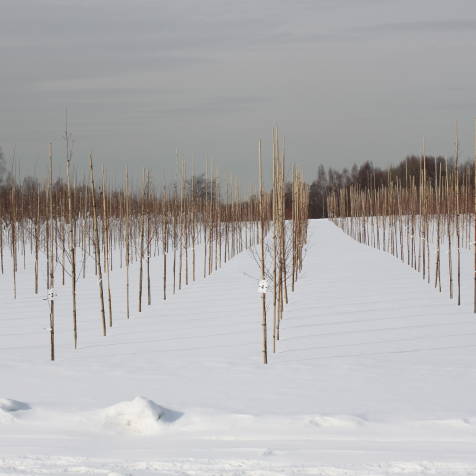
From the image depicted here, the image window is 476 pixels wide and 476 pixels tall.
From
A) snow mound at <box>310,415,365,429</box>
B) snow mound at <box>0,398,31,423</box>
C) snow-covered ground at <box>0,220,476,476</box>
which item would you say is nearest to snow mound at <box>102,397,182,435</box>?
snow-covered ground at <box>0,220,476,476</box>

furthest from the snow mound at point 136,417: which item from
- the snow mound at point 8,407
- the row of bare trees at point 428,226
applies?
the row of bare trees at point 428,226

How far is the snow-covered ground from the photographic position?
13.7ft

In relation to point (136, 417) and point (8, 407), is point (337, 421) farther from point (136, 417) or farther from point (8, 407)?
point (8, 407)

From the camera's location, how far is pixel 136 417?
4.88 metres

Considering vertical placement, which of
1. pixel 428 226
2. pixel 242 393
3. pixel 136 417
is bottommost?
pixel 242 393

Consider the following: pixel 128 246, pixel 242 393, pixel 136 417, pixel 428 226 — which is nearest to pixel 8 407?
pixel 136 417

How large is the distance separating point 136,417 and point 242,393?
1174 mm

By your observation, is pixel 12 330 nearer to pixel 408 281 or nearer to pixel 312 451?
pixel 312 451

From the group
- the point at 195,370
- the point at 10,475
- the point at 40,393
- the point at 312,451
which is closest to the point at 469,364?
the point at 195,370

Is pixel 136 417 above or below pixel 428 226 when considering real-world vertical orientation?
below

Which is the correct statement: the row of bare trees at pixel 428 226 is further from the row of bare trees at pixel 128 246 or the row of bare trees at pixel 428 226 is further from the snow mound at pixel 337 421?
the snow mound at pixel 337 421

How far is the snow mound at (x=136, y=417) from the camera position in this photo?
4817 millimetres

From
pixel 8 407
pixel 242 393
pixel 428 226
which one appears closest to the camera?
pixel 8 407

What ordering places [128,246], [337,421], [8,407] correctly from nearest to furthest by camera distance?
[337,421] < [8,407] < [128,246]
